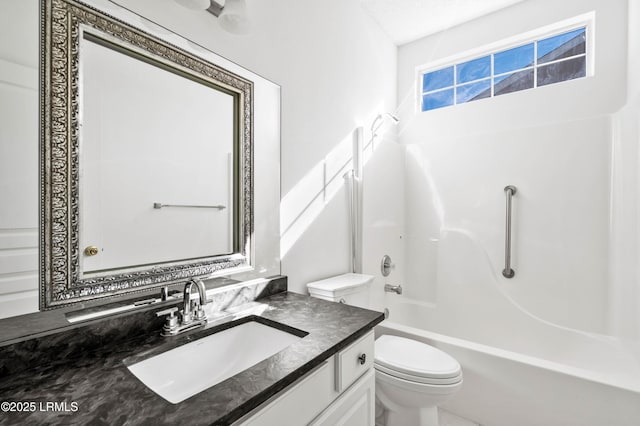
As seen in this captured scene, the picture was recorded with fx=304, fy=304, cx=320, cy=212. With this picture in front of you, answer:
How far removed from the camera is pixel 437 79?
109 inches

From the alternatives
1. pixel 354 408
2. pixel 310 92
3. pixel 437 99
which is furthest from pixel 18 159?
pixel 437 99

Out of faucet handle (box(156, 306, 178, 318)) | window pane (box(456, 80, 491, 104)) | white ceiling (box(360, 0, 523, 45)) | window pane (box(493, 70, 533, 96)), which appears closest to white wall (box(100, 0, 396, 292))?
white ceiling (box(360, 0, 523, 45))

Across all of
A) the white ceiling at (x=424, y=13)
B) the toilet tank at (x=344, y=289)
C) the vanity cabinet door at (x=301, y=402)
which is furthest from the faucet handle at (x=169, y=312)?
the white ceiling at (x=424, y=13)

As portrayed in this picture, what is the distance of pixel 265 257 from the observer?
1.48 m

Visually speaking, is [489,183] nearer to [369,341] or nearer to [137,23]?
[369,341]

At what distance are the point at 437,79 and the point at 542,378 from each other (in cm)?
240

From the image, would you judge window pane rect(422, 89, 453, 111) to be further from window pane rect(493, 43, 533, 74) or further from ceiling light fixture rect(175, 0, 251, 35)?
ceiling light fixture rect(175, 0, 251, 35)

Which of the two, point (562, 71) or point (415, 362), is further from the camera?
point (562, 71)

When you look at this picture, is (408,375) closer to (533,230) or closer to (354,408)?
(354,408)

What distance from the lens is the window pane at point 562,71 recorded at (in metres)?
2.18

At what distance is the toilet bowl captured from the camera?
140 cm

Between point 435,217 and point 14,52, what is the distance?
102 inches

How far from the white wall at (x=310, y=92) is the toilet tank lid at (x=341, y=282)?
0.21 feet

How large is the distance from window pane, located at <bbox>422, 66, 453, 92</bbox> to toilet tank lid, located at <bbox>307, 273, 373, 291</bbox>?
1917 millimetres
